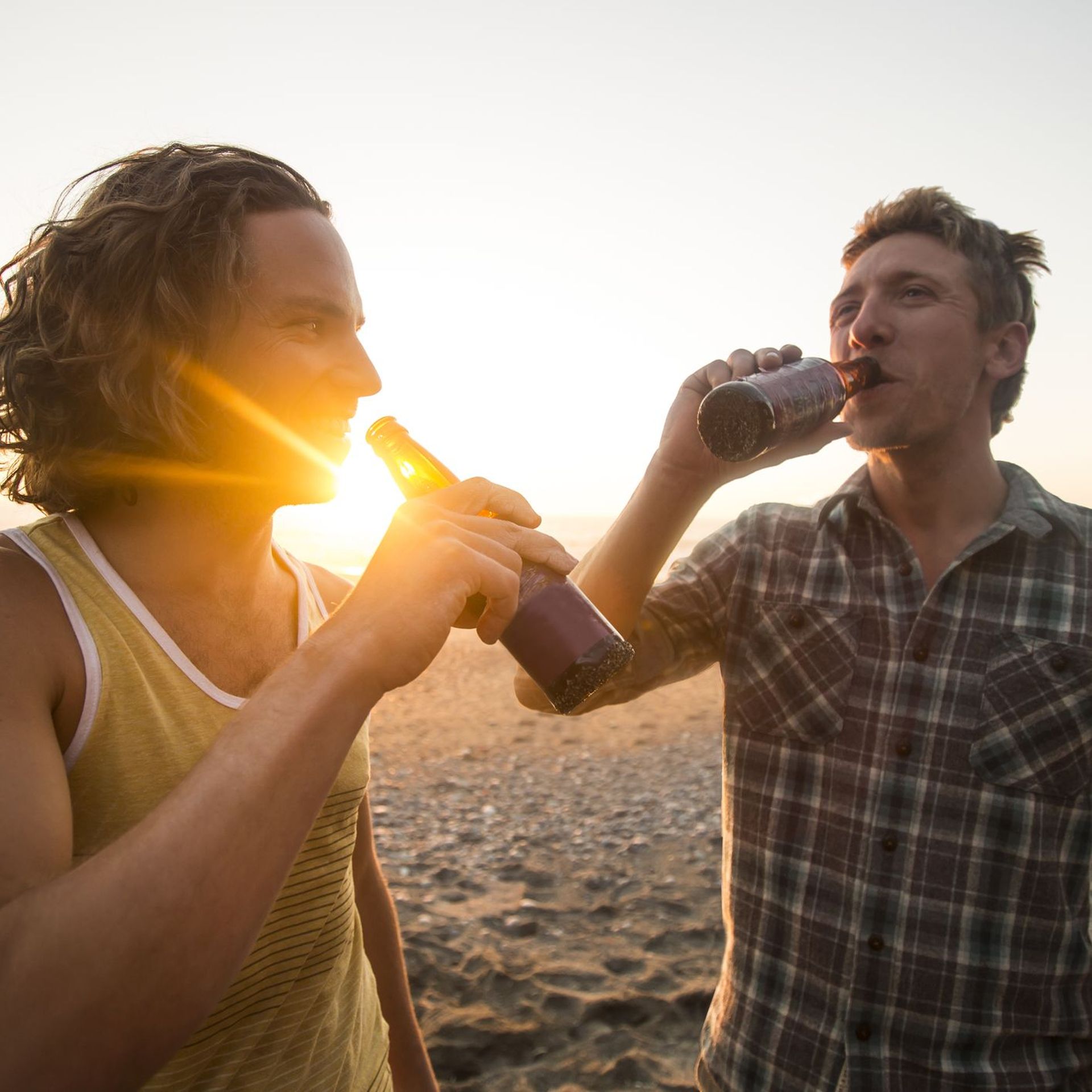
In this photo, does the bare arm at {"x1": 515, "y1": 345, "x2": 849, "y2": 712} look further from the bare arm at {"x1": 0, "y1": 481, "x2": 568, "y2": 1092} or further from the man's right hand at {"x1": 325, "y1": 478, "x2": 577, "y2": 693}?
the bare arm at {"x1": 0, "y1": 481, "x2": 568, "y2": 1092}

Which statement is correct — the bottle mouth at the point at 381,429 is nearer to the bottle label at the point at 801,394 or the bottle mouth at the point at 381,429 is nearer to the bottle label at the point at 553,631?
the bottle label at the point at 553,631

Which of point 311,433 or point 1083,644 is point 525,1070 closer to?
point 1083,644

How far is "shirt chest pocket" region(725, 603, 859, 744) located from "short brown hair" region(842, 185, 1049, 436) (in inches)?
41.9

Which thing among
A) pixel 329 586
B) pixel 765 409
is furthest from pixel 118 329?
pixel 765 409

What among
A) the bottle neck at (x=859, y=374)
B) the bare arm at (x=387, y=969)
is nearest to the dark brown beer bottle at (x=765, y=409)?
the bottle neck at (x=859, y=374)

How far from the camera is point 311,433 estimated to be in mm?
1607

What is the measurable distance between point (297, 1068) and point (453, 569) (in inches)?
41.7

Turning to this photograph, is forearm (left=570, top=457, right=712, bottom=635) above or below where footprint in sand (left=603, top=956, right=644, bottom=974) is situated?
above

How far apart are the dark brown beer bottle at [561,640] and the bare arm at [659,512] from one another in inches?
26.6

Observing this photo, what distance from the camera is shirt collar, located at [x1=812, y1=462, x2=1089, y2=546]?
86.0 inches

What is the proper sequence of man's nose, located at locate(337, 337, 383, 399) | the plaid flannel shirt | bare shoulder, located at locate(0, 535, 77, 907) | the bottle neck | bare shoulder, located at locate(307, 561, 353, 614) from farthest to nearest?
the bottle neck, bare shoulder, located at locate(307, 561, 353, 614), the plaid flannel shirt, man's nose, located at locate(337, 337, 383, 399), bare shoulder, located at locate(0, 535, 77, 907)

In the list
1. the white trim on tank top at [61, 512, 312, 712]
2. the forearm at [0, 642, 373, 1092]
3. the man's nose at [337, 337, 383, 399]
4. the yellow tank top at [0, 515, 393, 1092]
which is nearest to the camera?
the forearm at [0, 642, 373, 1092]

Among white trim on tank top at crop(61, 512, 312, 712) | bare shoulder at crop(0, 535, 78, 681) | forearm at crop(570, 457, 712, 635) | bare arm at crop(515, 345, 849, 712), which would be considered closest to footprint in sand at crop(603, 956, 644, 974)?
bare arm at crop(515, 345, 849, 712)

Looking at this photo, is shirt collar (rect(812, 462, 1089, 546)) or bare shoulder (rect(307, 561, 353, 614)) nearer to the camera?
bare shoulder (rect(307, 561, 353, 614))
